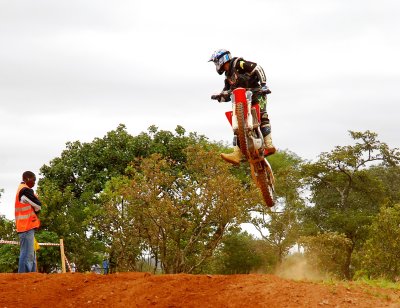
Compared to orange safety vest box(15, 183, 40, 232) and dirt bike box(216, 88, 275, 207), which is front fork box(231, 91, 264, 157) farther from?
orange safety vest box(15, 183, 40, 232)

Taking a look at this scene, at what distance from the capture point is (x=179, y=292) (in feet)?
40.7

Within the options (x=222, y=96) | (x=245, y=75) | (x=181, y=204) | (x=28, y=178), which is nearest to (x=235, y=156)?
(x=222, y=96)

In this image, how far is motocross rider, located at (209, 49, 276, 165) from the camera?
14.9 meters

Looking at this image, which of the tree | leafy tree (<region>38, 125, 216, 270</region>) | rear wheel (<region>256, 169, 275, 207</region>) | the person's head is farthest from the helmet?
leafy tree (<region>38, 125, 216, 270</region>)

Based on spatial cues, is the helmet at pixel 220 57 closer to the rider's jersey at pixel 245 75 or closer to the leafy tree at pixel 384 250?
the rider's jersey at pixel 245 75

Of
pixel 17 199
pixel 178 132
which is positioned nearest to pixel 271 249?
pixel 178 132

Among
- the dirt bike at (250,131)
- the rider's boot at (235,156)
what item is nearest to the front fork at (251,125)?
the dirt bike at (250,131)

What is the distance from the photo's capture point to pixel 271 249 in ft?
158

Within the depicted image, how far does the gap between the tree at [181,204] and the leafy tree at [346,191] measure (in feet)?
49.4

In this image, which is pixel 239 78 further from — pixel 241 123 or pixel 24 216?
pixel 24 216

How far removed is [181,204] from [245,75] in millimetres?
18794

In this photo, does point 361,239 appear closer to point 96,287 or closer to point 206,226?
point 206,226

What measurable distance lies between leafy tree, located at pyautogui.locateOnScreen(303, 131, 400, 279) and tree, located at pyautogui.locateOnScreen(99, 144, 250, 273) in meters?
15.0

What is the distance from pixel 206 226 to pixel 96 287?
2104 centimetres
